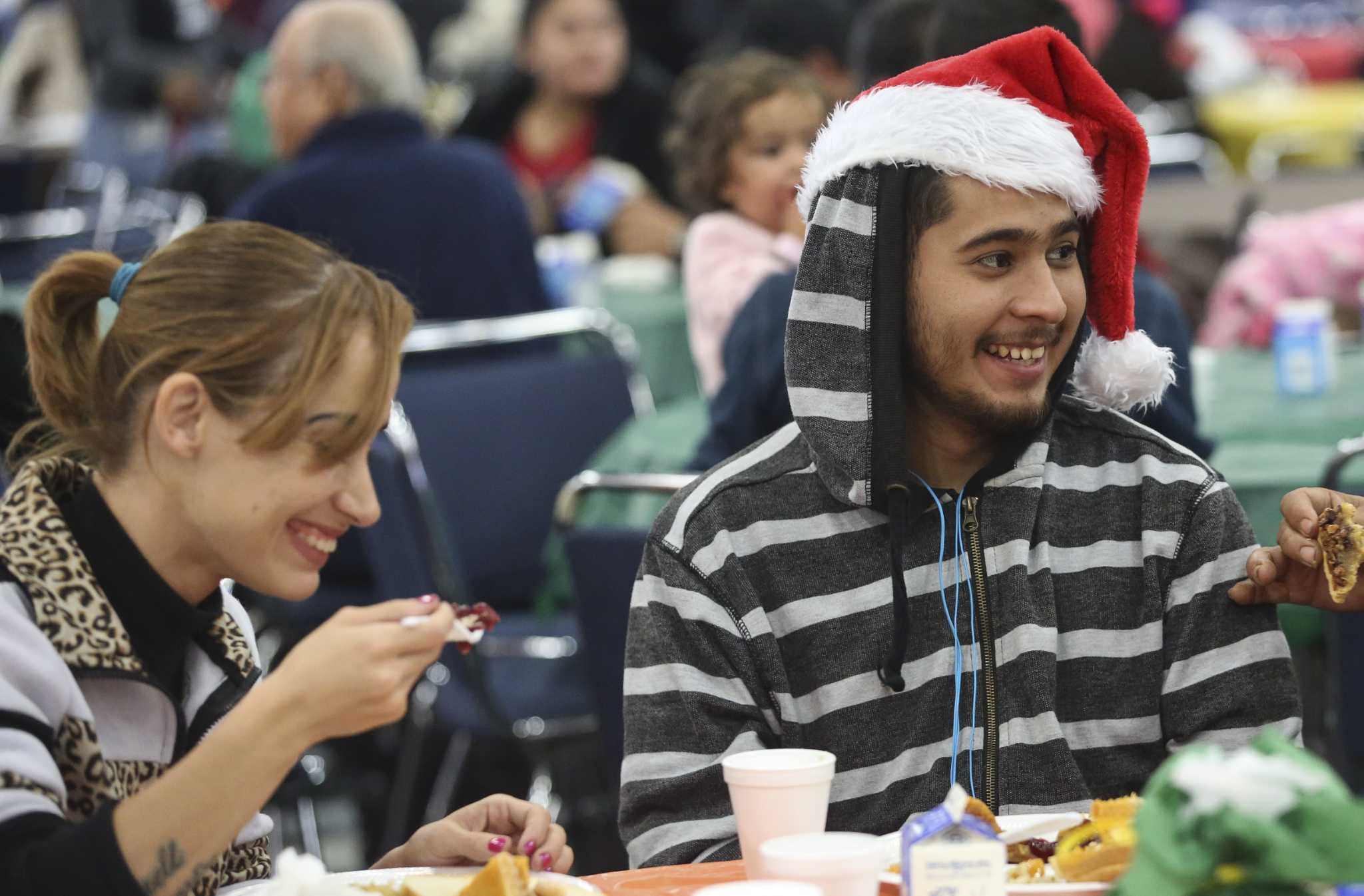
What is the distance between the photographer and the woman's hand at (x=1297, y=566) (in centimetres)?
170

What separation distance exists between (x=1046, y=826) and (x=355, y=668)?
575mm

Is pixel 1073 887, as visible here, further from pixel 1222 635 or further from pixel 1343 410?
pixel 1343 410

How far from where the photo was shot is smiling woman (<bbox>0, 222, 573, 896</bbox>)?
55.7 inches

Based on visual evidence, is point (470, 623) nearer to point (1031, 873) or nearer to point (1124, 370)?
point (1031, 873)

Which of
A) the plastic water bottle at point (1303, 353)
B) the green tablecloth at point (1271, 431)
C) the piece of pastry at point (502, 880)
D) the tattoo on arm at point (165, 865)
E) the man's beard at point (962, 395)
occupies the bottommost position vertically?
the green tablecloth at point (1271, 431)

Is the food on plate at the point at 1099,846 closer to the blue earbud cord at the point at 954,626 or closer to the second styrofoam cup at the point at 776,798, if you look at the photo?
the second styrofoam cup at the point at 776,798

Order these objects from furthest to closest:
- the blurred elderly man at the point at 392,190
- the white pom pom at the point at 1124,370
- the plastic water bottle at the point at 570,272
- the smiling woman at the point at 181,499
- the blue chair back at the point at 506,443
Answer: the plastic water bottle at the point at 570,272, the blurred elderly man at the point at 392,190, the blue chair back at the point at 506,443, the white pom pom at the point at 1124,370, the smiling woman at the point at 181,499

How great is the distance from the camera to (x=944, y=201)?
1823 mm

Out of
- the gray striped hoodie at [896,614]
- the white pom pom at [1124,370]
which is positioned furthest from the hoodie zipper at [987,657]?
the white pom pom at [1124,370]

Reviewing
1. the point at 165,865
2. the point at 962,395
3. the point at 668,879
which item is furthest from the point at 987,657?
the point at 165,865

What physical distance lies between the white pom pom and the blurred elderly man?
2340 millimetres

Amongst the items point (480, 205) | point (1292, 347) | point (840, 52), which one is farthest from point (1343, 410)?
point (840, 52)

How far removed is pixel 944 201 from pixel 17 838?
1.09 meters

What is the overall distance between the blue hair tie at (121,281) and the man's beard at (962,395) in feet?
2.63
